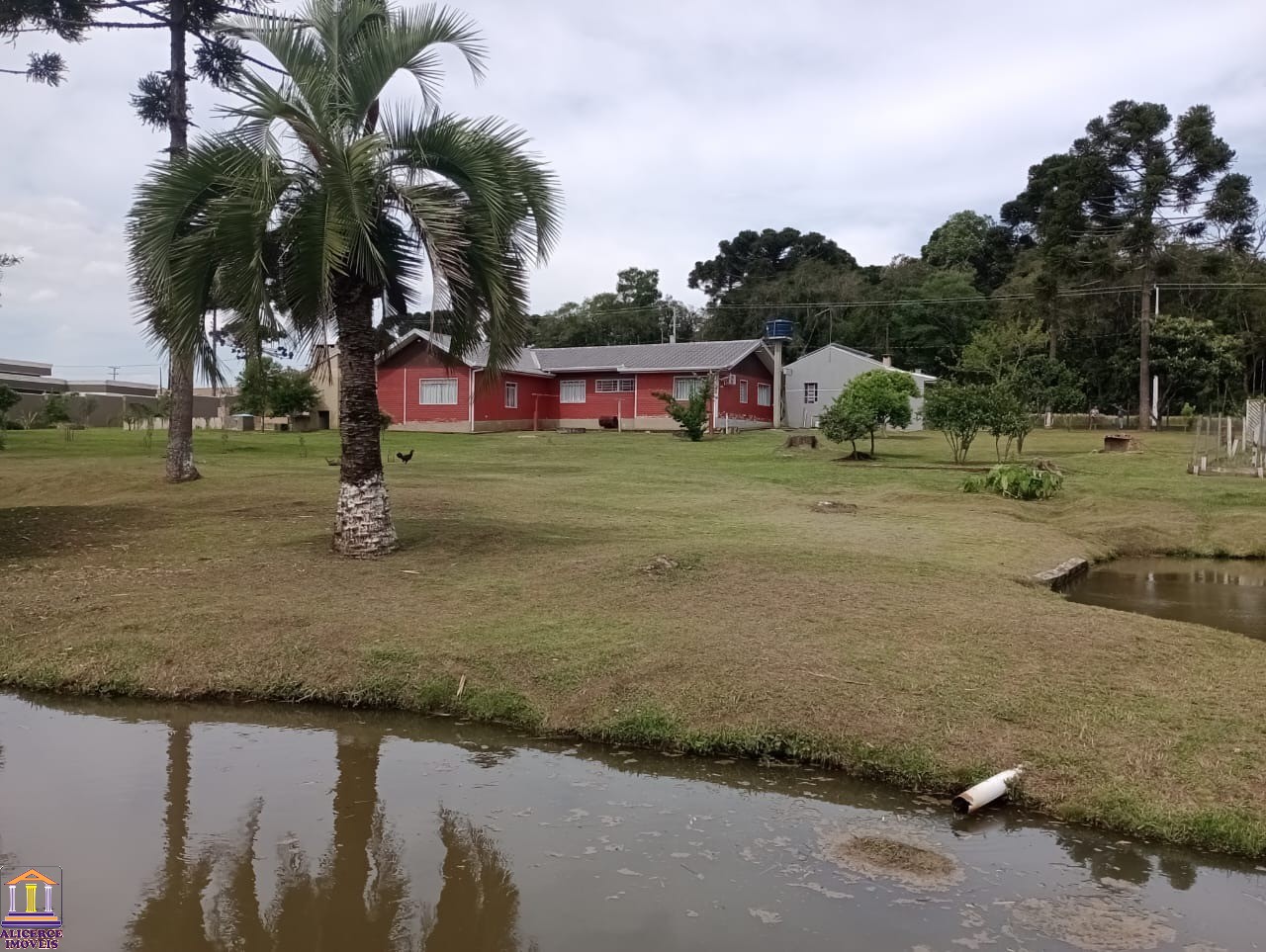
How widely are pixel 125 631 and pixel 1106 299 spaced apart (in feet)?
150

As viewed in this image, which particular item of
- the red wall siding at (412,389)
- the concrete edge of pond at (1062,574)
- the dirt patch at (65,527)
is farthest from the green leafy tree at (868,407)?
the dirt patch at (65,527)

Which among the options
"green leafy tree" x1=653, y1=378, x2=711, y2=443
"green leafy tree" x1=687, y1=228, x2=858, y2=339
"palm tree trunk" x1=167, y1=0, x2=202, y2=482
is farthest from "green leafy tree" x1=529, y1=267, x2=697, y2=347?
"palm tree trunk" x1=167, y1=0, x2=202, y2=482

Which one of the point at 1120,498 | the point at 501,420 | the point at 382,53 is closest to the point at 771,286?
the point at 501,420

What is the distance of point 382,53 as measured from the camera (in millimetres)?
10039

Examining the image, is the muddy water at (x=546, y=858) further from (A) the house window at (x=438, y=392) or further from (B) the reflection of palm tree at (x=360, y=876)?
(A) the house window at (x=438, y=392)

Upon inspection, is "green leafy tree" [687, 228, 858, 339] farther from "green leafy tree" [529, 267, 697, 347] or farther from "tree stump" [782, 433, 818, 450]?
"tree stump" [782, 433, 818, 450]

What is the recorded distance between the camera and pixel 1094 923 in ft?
13.3

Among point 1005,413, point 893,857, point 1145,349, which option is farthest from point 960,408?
point 893,857

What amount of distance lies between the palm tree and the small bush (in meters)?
11.6

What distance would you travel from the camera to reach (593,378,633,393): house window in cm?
4003

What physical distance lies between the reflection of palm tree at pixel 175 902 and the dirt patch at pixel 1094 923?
3.40 m

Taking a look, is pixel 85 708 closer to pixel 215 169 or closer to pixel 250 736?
pixel 250 736

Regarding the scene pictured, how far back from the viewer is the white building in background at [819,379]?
134 ft

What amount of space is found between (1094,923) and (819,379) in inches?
1535
